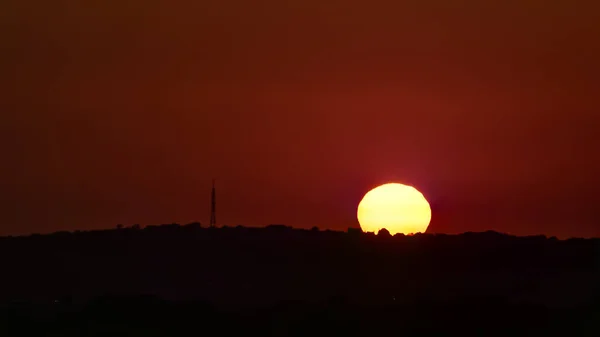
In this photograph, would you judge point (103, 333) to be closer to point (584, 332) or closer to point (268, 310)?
point (268, 310)

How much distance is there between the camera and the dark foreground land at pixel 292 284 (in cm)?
3341

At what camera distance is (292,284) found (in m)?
41.6

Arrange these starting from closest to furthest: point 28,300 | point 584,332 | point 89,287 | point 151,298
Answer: point 584,332
point 151,298
point 28,300
point 89,287

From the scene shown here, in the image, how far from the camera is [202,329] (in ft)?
109

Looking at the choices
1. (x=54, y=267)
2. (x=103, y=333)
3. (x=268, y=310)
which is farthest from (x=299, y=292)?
(x=54, y=267)

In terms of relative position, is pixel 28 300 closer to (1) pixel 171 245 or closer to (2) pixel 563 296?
(1) pixel 171 245

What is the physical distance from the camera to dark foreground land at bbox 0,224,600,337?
1315 inches

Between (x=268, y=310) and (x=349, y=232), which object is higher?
(x=349, y=232)

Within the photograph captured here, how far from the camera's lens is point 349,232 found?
4612 centimetres

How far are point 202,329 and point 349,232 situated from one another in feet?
44.4

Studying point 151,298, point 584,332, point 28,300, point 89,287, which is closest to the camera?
point 584,332

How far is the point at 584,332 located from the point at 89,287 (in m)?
17.4

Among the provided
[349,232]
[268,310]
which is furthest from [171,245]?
[268,310]

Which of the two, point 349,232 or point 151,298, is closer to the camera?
point 151,298
